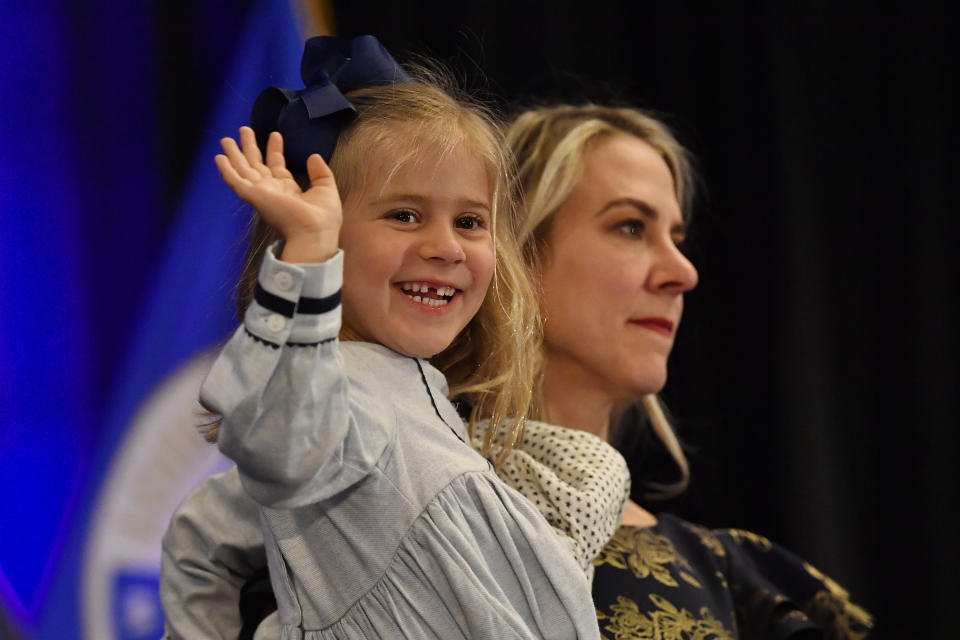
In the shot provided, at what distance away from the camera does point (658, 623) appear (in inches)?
51.4

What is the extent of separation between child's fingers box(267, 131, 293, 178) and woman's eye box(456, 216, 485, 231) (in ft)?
0.65

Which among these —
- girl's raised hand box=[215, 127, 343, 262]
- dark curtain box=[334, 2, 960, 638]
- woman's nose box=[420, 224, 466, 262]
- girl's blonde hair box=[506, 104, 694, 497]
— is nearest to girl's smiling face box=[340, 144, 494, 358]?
woman's nose box=[420, 224, 466, 262]

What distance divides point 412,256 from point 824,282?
135 cm

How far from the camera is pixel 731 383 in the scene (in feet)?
6.91

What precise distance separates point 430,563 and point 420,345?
202 mm

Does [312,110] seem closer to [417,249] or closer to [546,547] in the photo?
[417,249]

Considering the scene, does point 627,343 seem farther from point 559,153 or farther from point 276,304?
point 276,304

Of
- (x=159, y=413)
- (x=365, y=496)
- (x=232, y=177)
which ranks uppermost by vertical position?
(x=232, y=177)

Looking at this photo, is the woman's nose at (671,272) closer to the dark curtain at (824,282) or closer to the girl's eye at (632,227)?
the girl's eye at (632,227)

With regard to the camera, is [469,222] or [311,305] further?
[469,222]

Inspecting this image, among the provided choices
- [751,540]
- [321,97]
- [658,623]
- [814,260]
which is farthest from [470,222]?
[814,260]

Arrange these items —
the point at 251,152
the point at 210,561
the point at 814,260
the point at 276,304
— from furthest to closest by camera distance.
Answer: the point at 814,260 < the point at 210,561 < the point at 251,152 < the point at 276,304

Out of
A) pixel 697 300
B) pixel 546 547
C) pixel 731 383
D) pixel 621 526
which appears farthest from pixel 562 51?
pixel 546 547

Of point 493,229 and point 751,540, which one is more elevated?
point 493,229
